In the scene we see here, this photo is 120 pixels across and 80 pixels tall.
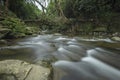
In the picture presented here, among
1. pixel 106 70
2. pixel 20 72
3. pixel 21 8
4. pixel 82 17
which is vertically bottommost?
pixel 106 70

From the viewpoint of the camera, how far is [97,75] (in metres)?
3.74

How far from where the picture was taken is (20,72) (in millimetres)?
3373

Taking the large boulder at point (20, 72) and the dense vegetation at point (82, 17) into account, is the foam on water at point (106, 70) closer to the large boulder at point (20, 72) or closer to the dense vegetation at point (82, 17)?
the large boulder at point (20, 72)

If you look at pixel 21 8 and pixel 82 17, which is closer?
pixel 82 17

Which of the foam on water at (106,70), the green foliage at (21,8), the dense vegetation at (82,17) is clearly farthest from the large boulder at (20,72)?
the green foliage at (21,8)

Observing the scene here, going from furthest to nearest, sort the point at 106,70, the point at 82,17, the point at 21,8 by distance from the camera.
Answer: the point at 21,8
the point at 82,17
the point at 106,70

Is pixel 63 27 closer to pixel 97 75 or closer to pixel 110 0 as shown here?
pixel 110 0

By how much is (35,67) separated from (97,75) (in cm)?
138

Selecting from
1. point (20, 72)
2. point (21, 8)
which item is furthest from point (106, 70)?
point (21, 8)

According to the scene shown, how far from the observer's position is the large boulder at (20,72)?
3225 millimetres

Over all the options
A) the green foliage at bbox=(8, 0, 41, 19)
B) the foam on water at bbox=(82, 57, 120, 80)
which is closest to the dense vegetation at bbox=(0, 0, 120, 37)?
the green foliage at bbox=(8, 0, 41, 19)

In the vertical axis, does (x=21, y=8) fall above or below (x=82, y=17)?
above

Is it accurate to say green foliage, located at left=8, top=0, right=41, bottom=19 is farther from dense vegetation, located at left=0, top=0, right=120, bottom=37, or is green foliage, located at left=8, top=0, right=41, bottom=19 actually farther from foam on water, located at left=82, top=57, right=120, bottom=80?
foam on water, located at left=82, top=57, right=120, bottom=80

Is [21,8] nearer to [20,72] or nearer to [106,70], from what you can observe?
[106,70]
